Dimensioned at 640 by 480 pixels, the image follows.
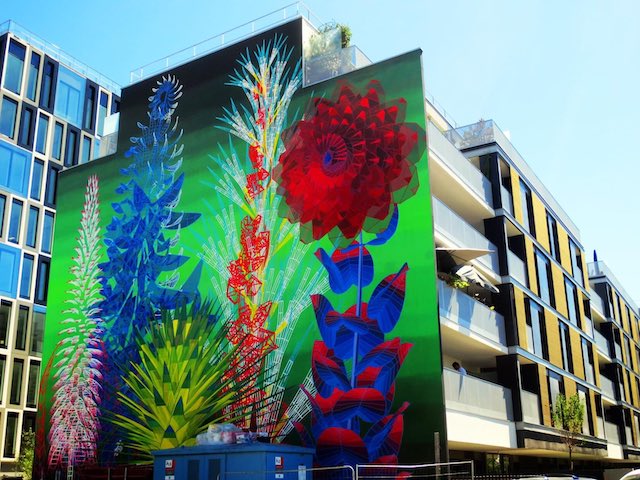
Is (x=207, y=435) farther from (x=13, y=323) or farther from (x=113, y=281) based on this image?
(x=13, y=323)

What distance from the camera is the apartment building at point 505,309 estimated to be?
79.6ft

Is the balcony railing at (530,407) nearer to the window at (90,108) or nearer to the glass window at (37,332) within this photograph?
the glass window at (37,332)

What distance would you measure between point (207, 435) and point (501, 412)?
33.4 feet

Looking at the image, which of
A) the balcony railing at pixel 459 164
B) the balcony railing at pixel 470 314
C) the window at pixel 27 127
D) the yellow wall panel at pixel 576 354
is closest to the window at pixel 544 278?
the yellow wall panel at pixel 576 354

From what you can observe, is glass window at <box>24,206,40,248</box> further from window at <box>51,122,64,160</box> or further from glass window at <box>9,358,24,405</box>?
glass window at <box>9,358,24,405</box>

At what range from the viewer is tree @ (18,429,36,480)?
3897 cm

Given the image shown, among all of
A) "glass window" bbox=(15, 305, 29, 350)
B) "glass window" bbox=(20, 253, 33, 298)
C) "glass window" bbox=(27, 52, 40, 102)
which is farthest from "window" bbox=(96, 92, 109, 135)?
"glass window" bbox=(15, 305, 29, 350)

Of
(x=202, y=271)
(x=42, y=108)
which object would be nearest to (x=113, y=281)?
(x=202, y=271)

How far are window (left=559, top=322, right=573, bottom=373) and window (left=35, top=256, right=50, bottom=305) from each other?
30903mm

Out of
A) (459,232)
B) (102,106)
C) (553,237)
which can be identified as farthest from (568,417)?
(102,106)

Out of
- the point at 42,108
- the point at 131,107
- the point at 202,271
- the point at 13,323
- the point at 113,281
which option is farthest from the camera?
the point at 42,108

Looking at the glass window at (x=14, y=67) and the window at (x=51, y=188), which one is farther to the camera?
the window at (x=51, y=188)

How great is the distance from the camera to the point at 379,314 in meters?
22.3

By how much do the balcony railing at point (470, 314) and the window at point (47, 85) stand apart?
34.4 meters
